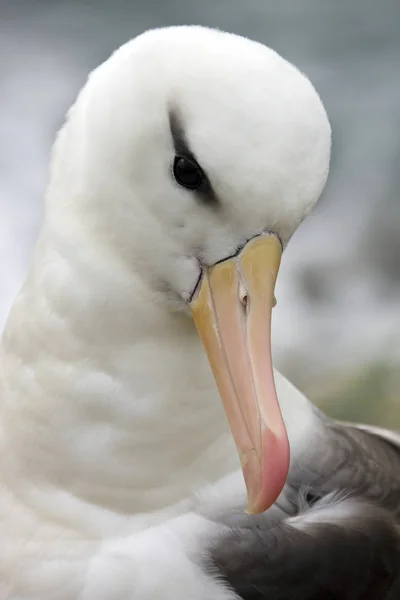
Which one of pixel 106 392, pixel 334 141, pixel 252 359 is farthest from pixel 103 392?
pixel 334 141

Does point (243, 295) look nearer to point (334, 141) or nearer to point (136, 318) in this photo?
point (136, 318)

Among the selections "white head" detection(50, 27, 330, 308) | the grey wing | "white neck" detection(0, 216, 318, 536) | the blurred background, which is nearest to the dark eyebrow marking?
"white head" detection(50, 27, 330, 308)

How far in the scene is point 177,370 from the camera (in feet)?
2.46

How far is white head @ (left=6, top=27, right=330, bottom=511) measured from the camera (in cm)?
59

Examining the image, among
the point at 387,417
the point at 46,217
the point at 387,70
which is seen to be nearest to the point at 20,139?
the point at 387,70

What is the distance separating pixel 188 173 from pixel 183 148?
2cm

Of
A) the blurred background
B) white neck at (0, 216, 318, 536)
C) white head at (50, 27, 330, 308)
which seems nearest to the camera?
white head at (50, 27, 330, 308)

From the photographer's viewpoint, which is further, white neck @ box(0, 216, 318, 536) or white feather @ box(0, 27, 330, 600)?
white neck @ box(0, 216, 318, 536)

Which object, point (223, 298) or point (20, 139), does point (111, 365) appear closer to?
point (223, 298)

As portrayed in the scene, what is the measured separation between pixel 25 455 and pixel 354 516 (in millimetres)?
317

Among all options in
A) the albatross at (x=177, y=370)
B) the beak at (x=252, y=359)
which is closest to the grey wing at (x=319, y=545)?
the albatross at (x=177, y=370)

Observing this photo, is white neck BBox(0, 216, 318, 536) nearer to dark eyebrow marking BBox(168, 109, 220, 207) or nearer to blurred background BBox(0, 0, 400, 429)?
dark eyebrow marking BBox(168, 109, 220, 207)

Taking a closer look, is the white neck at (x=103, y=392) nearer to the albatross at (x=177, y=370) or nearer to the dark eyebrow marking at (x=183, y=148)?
the albatross at (x=177, y=370)

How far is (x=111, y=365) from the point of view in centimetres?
74
